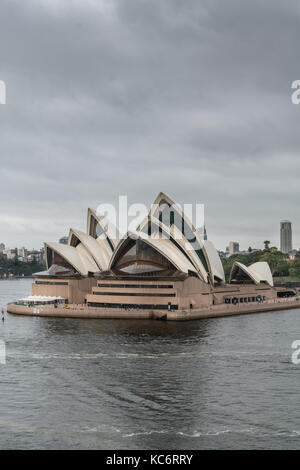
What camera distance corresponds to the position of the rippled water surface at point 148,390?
24328 mm

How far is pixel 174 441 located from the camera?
936 inches

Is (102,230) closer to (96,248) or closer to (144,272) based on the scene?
(96,248)

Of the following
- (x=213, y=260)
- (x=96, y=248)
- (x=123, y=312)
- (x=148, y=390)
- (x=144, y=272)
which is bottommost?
(x=148, y=390)

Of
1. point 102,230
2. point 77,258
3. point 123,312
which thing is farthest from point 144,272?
point 102,230

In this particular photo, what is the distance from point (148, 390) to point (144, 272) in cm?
3913

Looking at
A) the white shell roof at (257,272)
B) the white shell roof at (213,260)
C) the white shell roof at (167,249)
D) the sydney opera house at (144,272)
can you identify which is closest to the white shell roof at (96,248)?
the sydney opera house at (144,272)

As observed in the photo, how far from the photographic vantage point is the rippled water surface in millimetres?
24328

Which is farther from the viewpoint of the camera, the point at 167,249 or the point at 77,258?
the point at 77,258

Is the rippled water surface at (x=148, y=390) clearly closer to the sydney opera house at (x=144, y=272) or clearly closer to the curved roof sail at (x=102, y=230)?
the sydney opera house at (x=144, y=272)

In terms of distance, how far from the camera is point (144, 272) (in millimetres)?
70312

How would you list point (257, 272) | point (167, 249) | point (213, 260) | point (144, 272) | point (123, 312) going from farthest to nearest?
point (257, 272) < point (213, 260) < point (167, 249) < point (144, 272) < point (123, 312)

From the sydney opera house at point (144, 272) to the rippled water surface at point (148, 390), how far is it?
47.0 feet

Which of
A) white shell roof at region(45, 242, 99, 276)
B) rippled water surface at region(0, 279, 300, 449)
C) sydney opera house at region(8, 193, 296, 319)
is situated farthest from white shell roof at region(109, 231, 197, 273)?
rippled water surface at region(0, 279, 300, 449)

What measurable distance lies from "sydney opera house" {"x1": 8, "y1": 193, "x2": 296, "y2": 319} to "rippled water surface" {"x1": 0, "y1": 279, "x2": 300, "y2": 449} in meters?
14.3
